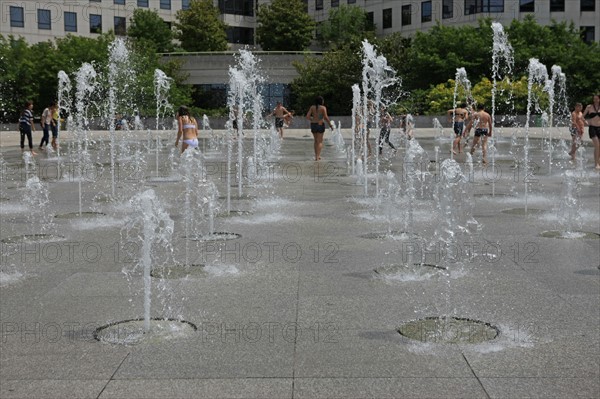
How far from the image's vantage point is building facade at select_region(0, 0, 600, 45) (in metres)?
58.9

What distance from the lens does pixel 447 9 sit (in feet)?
203

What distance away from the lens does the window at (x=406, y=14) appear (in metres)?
64.9

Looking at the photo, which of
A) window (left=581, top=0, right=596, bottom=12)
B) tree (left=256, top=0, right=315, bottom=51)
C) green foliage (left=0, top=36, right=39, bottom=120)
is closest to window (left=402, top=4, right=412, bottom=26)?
tree (left=256, top=0, right=315, bottom=51)

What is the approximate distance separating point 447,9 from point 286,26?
12956mm

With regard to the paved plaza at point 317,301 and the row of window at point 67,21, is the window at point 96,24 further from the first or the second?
the paved plaza at point 317,301

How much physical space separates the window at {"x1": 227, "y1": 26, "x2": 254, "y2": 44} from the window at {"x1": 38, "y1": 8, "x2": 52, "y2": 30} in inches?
645

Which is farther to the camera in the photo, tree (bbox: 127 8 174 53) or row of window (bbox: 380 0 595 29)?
tree (bbox: 127 8 174 53)

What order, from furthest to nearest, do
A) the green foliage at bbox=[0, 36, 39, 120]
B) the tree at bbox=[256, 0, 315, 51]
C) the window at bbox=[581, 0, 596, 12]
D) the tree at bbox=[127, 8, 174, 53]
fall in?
the tree at bbox=[256, 0, 315, 51], the tree at bbox=[127, 8, 174, 53], the window at bbox=[581, 0, 596, 12], the green foliage at bbox=[0, 36, 39, 120]

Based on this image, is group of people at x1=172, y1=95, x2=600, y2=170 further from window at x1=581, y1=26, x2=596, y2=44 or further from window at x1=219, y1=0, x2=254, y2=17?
window at x1=219, y1=0, x2=254, y2=17

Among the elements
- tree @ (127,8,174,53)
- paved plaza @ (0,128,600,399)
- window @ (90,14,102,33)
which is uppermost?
window @ (90,14,102,33)

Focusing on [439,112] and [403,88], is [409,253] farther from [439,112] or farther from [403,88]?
[403,88]

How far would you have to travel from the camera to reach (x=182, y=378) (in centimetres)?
462

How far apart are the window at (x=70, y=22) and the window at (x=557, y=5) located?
37.3 metres

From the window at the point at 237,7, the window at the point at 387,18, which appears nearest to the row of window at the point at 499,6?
the window at the point at 387,18
